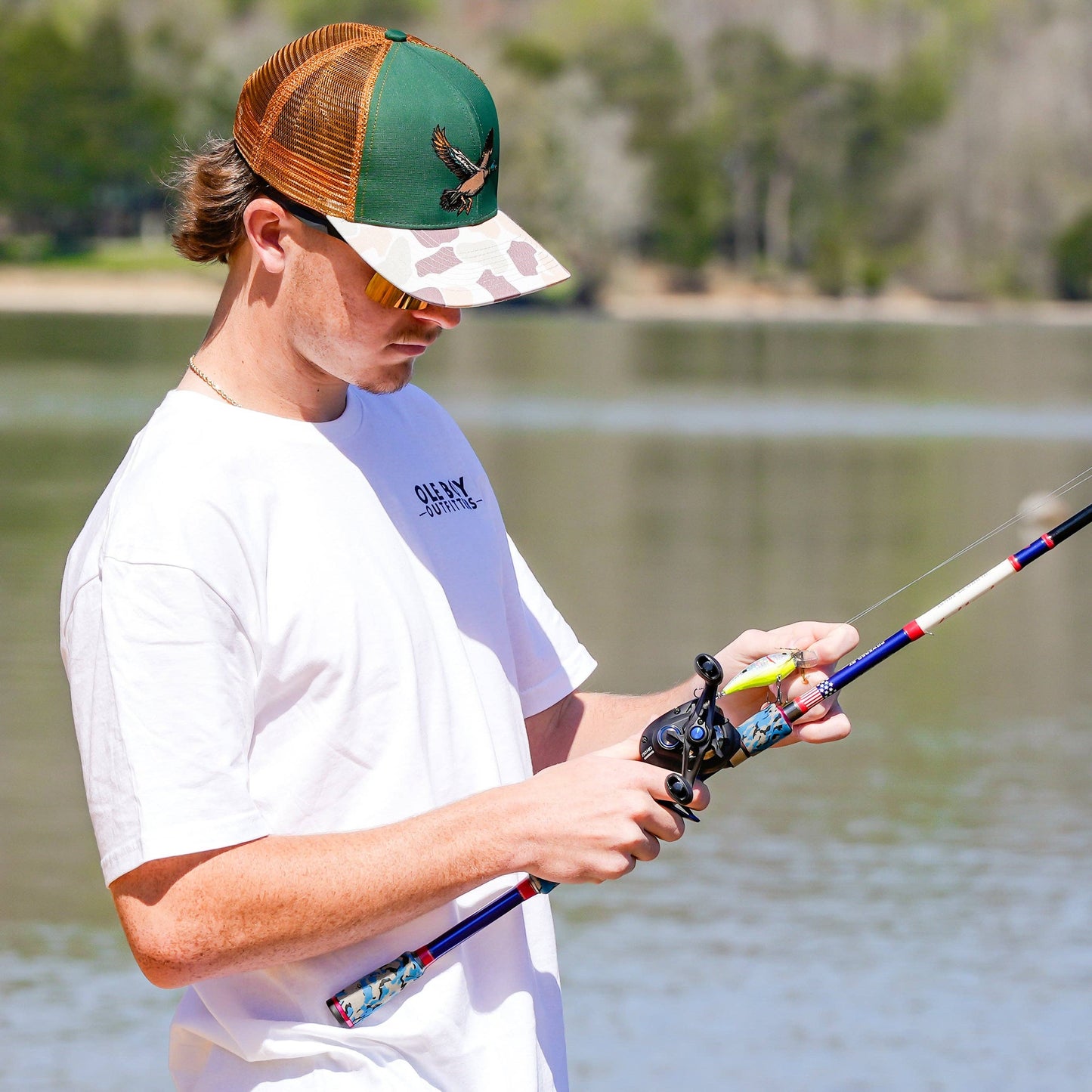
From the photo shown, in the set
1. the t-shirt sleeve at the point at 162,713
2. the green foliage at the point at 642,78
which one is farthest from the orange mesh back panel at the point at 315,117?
the green foliage at the point at 642,78

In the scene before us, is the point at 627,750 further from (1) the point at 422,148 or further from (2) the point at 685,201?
(2) the point at 685,201

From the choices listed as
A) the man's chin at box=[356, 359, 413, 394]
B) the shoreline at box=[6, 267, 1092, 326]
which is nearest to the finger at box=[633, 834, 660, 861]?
the man's chin at box=[356, 359, 413, 394]

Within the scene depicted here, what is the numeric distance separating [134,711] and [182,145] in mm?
916

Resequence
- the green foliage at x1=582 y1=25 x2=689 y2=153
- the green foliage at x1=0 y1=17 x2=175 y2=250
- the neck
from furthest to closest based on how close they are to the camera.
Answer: the green foliage at x1=582 y1=25 x2=689 y2=153
the green foliage at x1=0 y1=17 x2=175 y2=250
the neck

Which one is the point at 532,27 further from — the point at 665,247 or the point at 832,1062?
the point at 832,1062

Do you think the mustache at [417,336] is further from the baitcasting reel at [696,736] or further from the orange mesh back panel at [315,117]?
the baitcasting reel at [696,736]

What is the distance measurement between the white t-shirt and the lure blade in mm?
282

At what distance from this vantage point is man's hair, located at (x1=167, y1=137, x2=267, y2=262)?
1.89 m

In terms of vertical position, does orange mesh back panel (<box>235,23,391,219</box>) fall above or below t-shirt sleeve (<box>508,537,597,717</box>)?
above

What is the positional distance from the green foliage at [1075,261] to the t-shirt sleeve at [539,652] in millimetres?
72077

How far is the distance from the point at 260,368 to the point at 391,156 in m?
0.24

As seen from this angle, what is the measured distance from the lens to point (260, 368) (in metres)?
1.88

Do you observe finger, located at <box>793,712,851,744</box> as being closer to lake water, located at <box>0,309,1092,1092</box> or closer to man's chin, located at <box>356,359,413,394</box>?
man's chin, located at <box>356,359,413,394</box>

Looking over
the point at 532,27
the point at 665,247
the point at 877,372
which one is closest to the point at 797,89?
the point at 665,247
